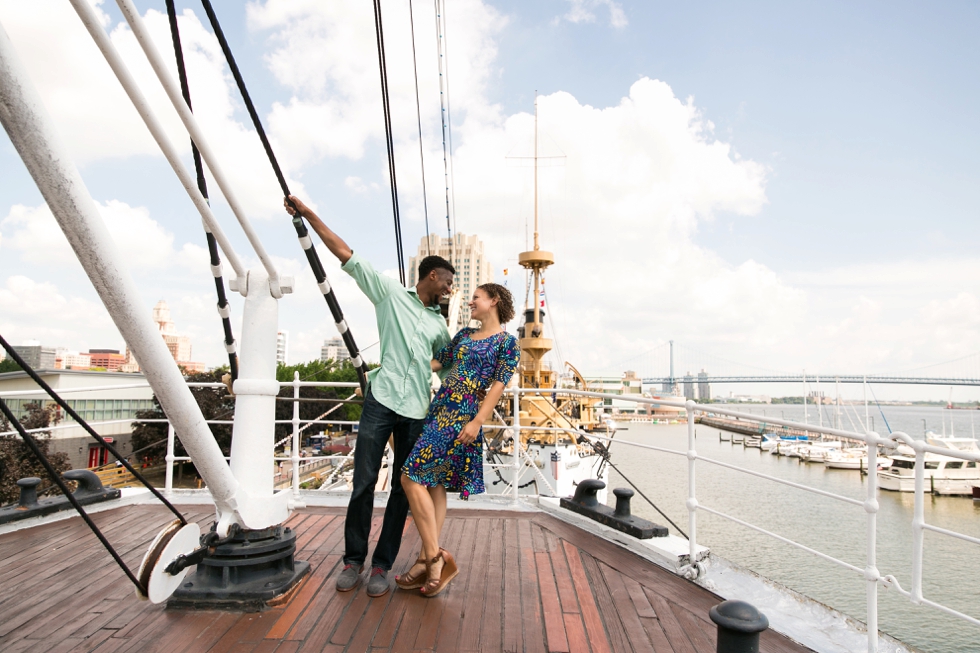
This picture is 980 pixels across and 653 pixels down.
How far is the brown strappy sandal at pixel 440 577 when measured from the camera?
2438 millimetres

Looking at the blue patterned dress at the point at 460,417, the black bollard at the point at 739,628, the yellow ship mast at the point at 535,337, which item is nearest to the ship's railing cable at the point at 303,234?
the blue patterned dress at the point at 460,417

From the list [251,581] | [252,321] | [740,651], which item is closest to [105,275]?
[252,321]

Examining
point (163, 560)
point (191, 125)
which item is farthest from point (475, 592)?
point (191, 125)

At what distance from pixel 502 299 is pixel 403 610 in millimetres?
1334

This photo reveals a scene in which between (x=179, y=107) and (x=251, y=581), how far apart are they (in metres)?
1.78

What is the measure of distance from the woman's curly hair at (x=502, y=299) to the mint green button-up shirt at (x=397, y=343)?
300 mm

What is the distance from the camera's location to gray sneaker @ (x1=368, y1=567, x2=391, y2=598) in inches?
96.3

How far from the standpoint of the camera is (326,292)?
8.05 feet

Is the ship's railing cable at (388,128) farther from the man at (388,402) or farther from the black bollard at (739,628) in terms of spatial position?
the black bollard at (739,628)

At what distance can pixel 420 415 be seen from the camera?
260 centimetres

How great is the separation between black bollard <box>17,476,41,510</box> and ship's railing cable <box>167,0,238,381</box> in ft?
6.60

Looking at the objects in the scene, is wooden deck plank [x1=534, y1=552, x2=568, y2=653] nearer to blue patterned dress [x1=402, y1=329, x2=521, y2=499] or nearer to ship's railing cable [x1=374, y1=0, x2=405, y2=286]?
blue patterned dress [x1=402, y1=329, x2=521, y2=499]

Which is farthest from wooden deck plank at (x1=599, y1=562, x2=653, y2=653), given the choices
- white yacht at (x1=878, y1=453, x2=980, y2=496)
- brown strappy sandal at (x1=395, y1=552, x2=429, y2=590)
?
white yacht at (x1=878, y1=453, x2=980, y2=496)

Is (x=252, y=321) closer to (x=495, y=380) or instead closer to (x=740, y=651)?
(x=495, y=380)
